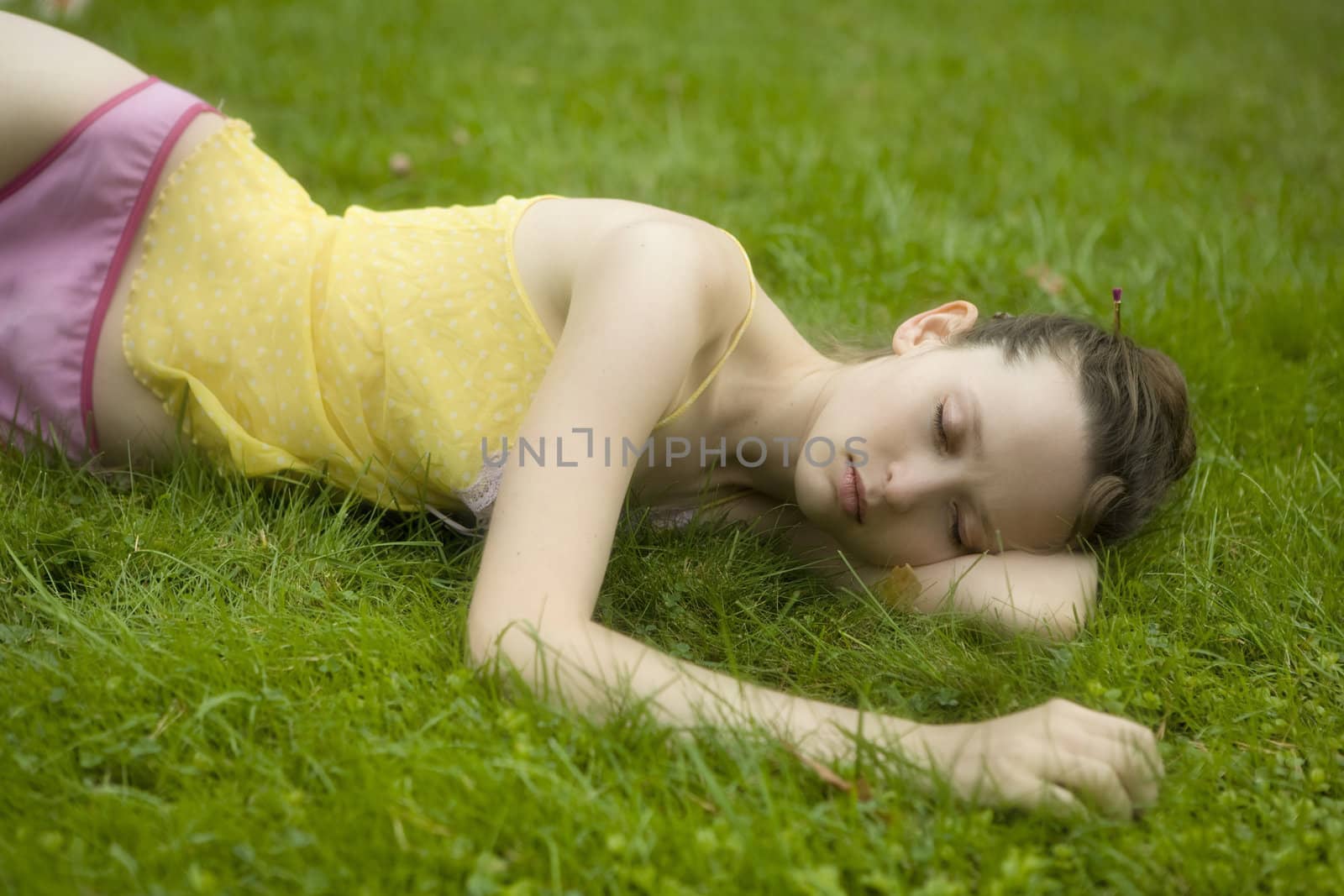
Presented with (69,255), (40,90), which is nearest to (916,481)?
(69,255)

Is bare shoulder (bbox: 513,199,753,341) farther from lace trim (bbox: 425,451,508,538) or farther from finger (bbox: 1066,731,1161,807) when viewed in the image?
finger (bbox: 1066,731,1161,807)

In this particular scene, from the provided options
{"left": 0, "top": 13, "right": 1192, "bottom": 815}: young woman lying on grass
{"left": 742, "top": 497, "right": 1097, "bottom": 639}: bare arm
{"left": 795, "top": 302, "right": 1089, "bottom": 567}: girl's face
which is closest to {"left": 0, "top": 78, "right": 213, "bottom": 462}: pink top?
{"left": 0, "top": 13, "right": 1192, "bottom": 815}: young woman lying on grass

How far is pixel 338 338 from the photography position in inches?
84.9

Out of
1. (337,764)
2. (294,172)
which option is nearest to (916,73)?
(294,172)

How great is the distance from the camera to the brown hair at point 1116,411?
2.00m

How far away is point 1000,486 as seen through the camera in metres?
1.96

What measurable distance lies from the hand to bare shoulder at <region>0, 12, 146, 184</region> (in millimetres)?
1969

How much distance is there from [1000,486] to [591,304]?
77 centimetres

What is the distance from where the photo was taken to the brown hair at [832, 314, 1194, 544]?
2.00m

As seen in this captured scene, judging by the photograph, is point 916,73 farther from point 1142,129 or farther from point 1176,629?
point 1176,629

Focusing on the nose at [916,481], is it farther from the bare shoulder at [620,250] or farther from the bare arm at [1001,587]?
the bare shoulder at [620,250]

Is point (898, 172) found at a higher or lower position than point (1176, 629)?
higher

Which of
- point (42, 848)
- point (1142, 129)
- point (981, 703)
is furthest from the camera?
point (1142, 129)

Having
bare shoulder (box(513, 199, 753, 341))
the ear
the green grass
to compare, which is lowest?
the green grass
